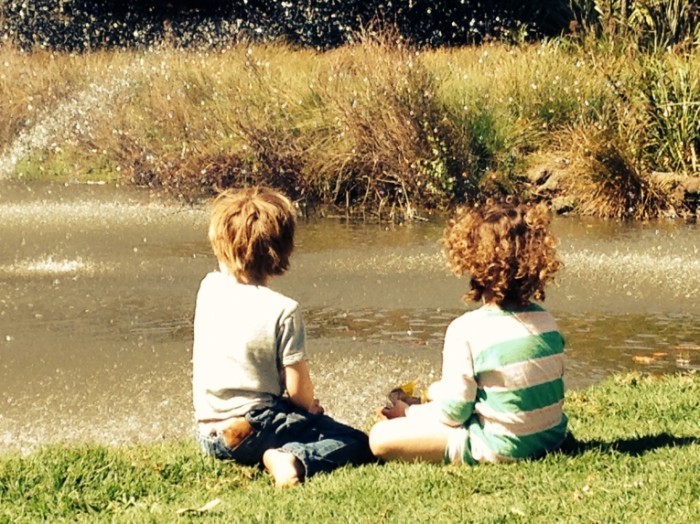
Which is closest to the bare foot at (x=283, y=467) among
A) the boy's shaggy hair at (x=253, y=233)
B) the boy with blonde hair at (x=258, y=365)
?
the boy with blonde hair at (x=258, y=365)

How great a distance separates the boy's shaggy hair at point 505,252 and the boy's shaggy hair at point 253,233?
0.69m

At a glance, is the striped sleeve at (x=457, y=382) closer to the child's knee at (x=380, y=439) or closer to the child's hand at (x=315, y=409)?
the child's knee at (x=380, y=439)

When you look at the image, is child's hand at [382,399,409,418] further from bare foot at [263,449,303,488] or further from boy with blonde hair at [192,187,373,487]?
bare foot at [263,449,303,488]

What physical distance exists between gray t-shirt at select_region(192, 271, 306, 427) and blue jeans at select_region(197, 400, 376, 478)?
0.06 m

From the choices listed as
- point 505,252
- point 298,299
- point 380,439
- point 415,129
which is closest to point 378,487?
point 380,439

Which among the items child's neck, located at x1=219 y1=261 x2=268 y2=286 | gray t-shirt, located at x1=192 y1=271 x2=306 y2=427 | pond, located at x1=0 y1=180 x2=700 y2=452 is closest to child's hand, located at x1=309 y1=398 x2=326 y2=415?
gray t-shirt, located at x1=192 y1=271 x2=306 y2=427

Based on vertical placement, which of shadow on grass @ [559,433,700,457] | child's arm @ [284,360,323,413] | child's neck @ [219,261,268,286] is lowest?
shadow on grass @ [559,433,700,457]

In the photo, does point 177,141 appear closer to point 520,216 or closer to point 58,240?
point 58,240

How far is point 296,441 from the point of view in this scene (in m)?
4.96

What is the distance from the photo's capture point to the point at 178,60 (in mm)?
17828

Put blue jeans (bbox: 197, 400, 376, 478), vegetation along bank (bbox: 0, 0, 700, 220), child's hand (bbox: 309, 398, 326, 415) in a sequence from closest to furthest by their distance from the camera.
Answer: blue jeans (bbox: 197, 400, 376, 478) → child's hand (bbox: 309, 398, 326, 415) → vegetation along bank (bbox: 0, 0, 700, 220)

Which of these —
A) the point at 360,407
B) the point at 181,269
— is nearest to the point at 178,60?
the point at 181,269

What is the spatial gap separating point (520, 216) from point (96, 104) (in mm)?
12807

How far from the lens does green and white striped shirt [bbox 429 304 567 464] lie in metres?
4.71
